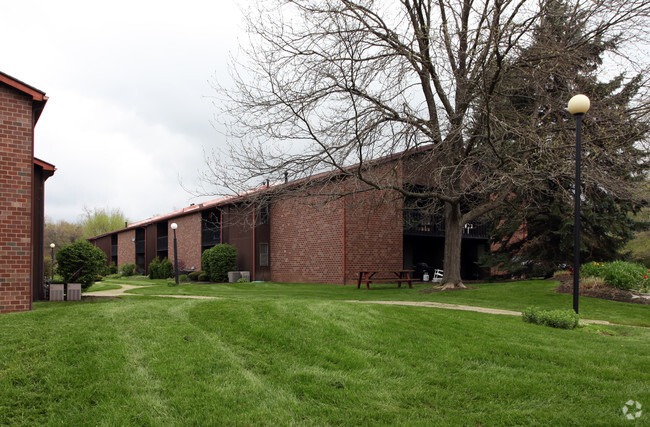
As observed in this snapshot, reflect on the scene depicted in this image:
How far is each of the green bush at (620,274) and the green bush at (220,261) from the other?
17195mm

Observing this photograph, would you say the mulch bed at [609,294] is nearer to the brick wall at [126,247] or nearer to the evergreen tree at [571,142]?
the evergreen tree at [571,142]

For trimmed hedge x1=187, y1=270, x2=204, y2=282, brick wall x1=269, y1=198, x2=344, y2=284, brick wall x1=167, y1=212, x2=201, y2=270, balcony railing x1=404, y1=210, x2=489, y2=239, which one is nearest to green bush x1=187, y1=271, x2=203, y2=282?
trimmed hedge x1=187, y1=270, x2=204, y2=282

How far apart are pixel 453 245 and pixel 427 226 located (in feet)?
21.2

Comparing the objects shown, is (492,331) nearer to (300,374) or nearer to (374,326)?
(374,326)

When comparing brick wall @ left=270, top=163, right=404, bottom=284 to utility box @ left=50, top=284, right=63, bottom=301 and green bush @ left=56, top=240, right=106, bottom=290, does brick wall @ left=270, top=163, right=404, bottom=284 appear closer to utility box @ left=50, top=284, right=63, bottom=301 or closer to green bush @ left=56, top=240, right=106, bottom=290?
green bush @ left=56, top=240, right=106, bottom=290

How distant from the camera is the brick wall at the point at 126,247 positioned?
40.8 metres

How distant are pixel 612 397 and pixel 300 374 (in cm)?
291

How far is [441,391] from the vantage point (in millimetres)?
4285

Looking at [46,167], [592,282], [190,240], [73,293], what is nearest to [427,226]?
[592,282]

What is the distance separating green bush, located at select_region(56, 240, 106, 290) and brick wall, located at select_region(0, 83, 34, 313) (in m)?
6.17

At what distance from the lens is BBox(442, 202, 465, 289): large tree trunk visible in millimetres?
15484

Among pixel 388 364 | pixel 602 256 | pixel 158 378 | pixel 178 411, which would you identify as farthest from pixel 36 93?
pixel 602 256

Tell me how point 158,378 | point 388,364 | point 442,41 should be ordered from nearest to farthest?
point 158,378 < point 388,364 < point 442,41

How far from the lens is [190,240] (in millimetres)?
30734
